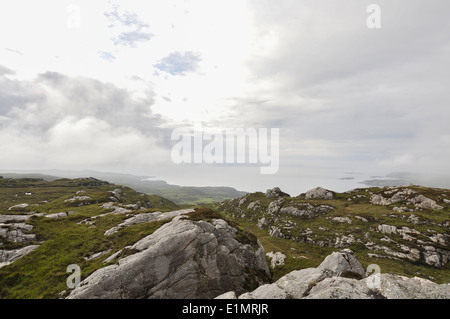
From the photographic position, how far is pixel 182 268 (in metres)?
20.8

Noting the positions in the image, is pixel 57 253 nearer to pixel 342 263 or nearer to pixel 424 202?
pixel 342 263

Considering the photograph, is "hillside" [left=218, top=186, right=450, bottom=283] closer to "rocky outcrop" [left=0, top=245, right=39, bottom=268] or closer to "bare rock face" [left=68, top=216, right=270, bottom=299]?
"bare rock face" [left=68, top=216, right=270, bottom=299]

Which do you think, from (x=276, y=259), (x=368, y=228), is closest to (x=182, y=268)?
(x=276, y=259)

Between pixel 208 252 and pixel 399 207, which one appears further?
pixel 399 207

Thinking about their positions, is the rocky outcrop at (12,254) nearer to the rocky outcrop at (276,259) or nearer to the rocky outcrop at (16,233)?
the rocky outcrop at (16,233)

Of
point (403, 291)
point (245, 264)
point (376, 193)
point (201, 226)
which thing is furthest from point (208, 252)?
point (376, 193)

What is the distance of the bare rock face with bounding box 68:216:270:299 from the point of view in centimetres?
1812

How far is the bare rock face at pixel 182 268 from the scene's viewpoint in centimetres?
1812

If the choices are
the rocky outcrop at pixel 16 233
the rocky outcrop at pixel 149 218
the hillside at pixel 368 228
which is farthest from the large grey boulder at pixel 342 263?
the rocky outcrop at pixel 16 233

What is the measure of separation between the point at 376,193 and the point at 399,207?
20.6 m

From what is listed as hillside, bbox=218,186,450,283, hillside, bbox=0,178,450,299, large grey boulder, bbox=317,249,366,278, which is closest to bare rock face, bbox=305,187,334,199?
hillside, bbox=218,186,450,283

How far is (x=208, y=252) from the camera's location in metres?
23.4
